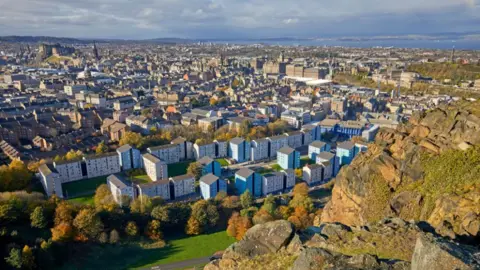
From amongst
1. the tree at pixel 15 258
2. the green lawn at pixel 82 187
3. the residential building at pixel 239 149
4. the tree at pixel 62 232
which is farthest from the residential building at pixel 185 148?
the tree at pixel 15 258

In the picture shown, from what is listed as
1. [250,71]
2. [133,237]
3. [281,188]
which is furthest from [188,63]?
[133,237]

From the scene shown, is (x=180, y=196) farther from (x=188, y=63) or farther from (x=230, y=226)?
(x=188, y=63)

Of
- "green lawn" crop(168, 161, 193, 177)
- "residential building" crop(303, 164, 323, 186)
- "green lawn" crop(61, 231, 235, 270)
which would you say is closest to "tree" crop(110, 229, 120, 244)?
"green lawn" crop(61, 231, 235, 270)

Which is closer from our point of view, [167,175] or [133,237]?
[133,237]

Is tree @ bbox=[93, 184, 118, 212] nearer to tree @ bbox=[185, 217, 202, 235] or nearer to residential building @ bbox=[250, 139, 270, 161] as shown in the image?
tree @ bbox=[185, 217, 202, 235]

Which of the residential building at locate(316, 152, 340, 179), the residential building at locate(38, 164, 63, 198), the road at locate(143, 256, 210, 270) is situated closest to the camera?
the road at locate(143, 256, 210, 270)

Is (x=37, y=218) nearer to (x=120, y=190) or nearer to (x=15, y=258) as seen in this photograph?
(x=15, y=258)

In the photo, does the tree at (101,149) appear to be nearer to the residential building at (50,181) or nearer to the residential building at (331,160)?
the residential building at (50,181)

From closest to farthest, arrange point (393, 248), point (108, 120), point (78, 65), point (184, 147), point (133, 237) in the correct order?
point (393, 248) < point (133, 237) < point (184, 147) < point (108, 120) < point (78, 65)
